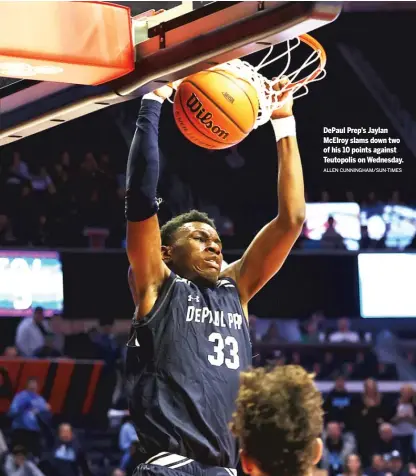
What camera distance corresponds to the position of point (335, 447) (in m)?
10.9

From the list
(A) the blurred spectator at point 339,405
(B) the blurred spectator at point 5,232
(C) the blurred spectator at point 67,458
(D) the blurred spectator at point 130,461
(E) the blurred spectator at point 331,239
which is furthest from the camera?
(E) the blurred spectator at point 331,239

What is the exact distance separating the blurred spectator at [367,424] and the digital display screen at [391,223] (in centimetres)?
249

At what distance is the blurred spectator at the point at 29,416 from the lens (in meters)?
10.4

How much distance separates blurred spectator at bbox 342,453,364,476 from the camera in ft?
33.7

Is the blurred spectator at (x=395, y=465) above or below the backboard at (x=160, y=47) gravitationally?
below

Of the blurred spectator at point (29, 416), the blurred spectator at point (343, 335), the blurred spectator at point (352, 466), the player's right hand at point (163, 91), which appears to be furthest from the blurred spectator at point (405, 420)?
the player's right hand at point (163, 91)

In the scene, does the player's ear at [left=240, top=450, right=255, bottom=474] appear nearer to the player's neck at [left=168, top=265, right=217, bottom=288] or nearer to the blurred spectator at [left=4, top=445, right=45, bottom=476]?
the player's neck at [left=168, top=265, right=217, bottom=288]

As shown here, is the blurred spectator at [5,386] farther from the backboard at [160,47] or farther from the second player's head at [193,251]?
the second player's head at [193,251]

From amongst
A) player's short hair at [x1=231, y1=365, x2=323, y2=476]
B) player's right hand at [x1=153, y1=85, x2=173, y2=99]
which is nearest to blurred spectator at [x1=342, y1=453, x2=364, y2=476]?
player's right hand at [x1=153, y1=85, x2=173, y2=99]

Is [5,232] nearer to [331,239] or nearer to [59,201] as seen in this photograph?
[59,201]

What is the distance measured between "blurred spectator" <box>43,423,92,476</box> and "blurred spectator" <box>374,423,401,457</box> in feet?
10.5

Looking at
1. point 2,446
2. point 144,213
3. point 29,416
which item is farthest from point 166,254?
point 29,416

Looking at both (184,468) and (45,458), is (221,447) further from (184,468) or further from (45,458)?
(45,458)

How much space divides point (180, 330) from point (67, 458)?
709 centimetres
